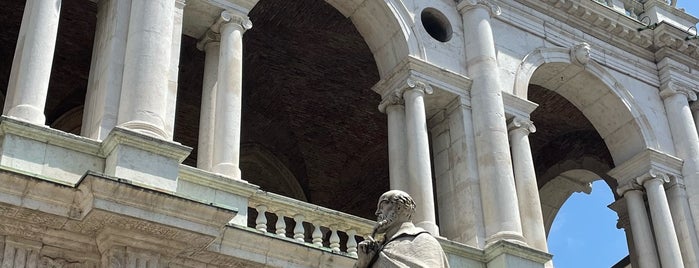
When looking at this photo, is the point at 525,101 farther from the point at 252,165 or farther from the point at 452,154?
the point at 252,165

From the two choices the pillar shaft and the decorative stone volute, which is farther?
the decorative stone volute

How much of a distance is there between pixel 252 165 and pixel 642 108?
8158 mm

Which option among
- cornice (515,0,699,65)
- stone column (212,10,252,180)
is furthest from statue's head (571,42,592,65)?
stone column (212,10,252,180)

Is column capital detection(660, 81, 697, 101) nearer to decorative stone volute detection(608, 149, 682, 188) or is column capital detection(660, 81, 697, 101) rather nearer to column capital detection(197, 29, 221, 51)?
decorative stone volute detection(608, 149, 682, 188)

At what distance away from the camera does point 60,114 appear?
19328mm

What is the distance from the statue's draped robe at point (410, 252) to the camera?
21.9 ft

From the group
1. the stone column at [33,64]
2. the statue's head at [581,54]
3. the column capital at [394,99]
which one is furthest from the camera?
the statue's head at [581,54]

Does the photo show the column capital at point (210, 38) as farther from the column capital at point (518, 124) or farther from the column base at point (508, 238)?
the column capital at point (518, 124)

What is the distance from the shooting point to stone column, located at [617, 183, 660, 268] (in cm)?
1634

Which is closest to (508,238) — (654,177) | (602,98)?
(654,177)

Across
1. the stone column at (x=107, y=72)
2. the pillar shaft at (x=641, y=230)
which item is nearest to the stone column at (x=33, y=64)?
the stone column at (x=107, y=72)

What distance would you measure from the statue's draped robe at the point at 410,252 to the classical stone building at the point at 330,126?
3.98m

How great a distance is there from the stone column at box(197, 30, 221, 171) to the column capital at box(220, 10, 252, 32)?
0.33 metres

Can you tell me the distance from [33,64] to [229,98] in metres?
2.46
